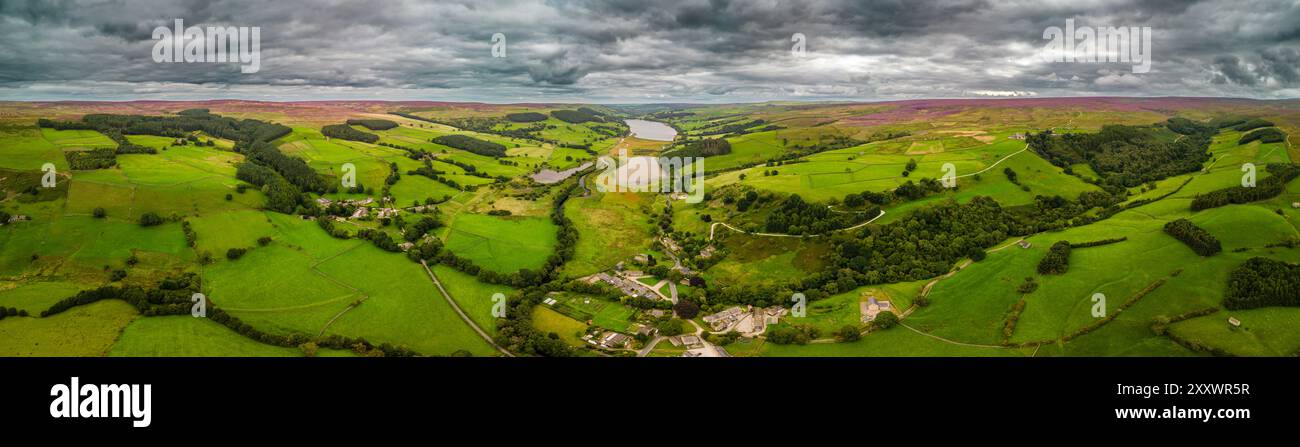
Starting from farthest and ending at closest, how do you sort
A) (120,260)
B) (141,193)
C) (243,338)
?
1. (141,193)
2. (120,260)
3. (243,338)

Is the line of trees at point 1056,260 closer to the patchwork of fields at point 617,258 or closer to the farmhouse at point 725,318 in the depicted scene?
the patchwork of fields at point 617,258

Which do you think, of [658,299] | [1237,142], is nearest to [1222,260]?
[658,299]

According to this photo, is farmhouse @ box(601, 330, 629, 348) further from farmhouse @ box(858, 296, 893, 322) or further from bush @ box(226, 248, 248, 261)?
bush @ box(226, 248, 248, 261)

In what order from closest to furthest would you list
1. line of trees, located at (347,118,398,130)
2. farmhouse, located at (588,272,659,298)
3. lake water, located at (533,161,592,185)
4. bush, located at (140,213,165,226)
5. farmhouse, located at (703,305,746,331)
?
farmhouse, located at (703,305,746,331)
farmhouse, located at (588,272,659,298)
bush, located at (140,213,165,226)
lake water, located at (533,161,592,185)
line of trees, located at (347,118,398,130)

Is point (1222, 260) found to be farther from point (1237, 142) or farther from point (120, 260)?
point (120, 260)

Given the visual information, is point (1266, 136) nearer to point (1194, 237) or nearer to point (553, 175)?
point (1194, 237)

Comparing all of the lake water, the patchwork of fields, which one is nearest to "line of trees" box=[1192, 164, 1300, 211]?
the patchwork of fields

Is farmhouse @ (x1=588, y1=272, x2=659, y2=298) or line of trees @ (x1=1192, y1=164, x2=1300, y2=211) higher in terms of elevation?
line of trees @ (x1=1192, y1=164, x2=1300, y2=211)

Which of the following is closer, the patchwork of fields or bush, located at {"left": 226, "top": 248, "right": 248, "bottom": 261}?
the patchwork of fields

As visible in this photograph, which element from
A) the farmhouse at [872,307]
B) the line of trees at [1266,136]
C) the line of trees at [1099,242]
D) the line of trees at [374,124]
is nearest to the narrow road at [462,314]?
the farmhouse at [872,307]

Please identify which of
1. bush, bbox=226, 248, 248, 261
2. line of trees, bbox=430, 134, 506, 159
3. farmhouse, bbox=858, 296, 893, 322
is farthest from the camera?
line of trees, bbox=430, 134, 506, 159

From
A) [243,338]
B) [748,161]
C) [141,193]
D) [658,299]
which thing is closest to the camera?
[243,338]
